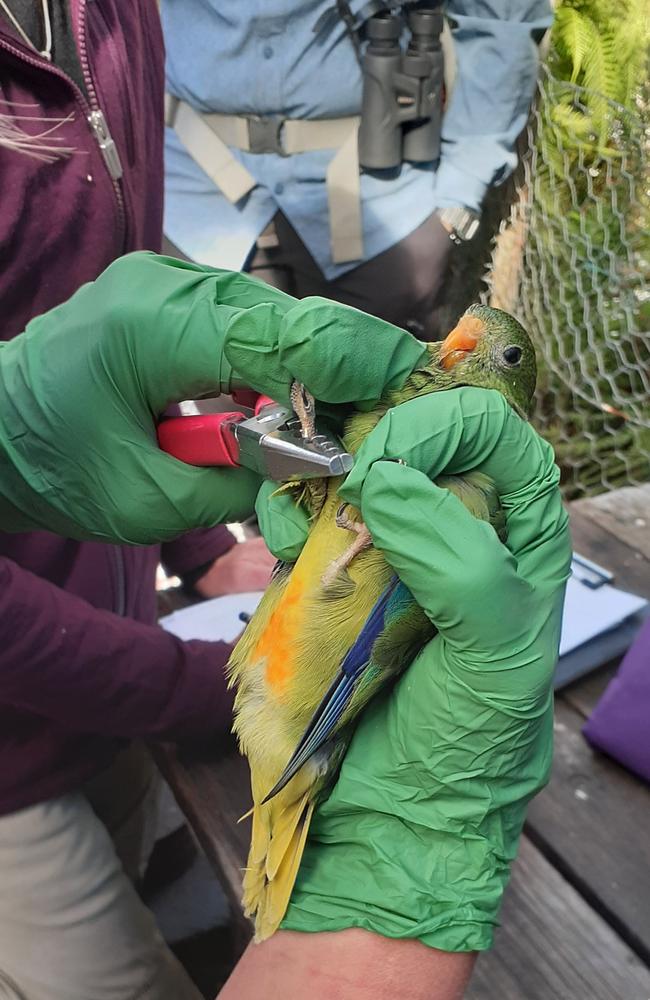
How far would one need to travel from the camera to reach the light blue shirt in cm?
250

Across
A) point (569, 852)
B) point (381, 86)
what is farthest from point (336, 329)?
point (381, 86)

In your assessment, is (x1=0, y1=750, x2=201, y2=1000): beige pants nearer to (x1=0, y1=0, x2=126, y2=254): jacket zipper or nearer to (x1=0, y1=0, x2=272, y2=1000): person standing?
(x1=0, y1=0, x2=272, y2=1000): person standing

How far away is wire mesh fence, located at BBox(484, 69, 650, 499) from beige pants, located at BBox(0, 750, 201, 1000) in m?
2.54

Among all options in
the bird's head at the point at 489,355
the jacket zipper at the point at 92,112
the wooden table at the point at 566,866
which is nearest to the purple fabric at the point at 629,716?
the wooden table at the point at 566,866

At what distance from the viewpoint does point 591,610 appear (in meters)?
1.41

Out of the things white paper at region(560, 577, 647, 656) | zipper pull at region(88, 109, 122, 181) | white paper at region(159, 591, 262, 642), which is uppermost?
zipper pull at region(88, 109, 122, 181)

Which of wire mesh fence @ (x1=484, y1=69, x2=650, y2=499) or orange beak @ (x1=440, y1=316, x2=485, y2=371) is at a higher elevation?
orange beak @ (x1=440, y1=316, x2=485, y2=371)

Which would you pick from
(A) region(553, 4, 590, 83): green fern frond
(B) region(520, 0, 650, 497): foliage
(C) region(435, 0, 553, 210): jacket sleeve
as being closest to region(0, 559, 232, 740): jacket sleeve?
(C) region(435, 0, 553, 210): jacket sleeve

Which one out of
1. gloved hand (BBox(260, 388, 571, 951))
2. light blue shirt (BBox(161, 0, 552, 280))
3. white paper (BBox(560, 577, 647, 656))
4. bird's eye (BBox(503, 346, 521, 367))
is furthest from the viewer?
light blue shirt (BBox(161, 0, 552, 280))

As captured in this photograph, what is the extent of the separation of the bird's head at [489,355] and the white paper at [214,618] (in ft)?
2.09

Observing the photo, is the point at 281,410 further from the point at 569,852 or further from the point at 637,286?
the point at 637,286

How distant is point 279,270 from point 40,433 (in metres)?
2.12

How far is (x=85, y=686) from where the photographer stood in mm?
1208

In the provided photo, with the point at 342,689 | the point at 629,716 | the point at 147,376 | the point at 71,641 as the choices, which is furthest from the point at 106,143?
the point at 629,716
